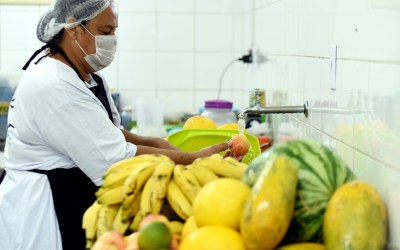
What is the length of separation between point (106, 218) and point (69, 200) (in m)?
0.99

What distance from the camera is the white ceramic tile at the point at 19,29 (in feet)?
17.7

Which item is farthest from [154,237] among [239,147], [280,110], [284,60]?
[284,60]

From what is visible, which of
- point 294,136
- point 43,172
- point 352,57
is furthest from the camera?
point 294,136

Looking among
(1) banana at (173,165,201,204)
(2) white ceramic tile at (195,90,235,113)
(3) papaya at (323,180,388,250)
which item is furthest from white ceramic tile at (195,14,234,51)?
(3) papaya at (323,180,388,250)

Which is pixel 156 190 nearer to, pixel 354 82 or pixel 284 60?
pixel 354 82

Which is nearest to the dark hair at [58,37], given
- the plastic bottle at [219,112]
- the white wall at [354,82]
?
the white wall at [354,82]

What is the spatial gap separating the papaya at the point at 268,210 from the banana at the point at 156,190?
0.30 meters

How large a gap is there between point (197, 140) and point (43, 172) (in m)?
0.73

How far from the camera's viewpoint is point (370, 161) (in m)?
1.73

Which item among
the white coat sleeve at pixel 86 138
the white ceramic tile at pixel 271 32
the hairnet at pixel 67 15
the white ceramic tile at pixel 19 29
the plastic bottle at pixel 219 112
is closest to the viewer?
the white coat sleeve at pixel 86 138

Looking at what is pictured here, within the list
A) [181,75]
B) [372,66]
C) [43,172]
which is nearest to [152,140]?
[43,172]

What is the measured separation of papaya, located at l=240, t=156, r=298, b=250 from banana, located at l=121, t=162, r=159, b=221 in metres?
0.36

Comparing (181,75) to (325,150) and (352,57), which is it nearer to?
(352,57)

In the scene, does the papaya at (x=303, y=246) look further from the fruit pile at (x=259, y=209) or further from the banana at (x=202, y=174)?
the banana at (x=202, y=174)
